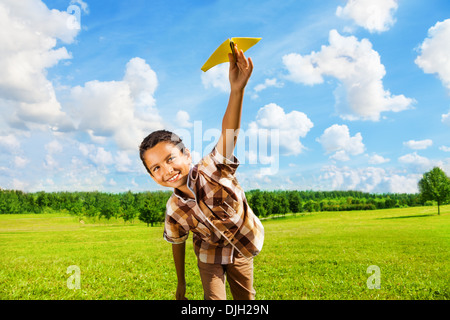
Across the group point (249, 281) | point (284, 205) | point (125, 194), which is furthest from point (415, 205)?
point (249, 281)

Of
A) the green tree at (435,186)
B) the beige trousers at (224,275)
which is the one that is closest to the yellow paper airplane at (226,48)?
the beige trousers at (224,275)

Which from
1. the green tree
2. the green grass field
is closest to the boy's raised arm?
the green grass field

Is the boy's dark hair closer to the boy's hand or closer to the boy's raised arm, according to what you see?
the boy's raised arm

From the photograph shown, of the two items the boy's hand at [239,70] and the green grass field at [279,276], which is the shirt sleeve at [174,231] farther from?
the green grass field at [279,276]

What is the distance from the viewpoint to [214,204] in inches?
101

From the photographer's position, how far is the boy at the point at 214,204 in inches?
91.7

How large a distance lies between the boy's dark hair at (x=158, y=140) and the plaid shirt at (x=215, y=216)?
0.25 metres

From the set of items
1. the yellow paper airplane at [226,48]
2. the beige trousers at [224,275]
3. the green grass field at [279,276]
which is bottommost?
the green grass field at [279,276]

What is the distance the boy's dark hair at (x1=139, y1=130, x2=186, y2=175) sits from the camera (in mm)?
2615

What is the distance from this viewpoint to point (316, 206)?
50938 millimetres

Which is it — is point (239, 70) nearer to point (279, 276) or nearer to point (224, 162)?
point (224, 162)

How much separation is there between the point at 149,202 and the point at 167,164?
1288 inches

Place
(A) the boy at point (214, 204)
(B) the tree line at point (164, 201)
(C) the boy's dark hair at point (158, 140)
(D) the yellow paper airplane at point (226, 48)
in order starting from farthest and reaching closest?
(B) the tree line at point (164, 201) < (C) the boy's dark hair at point (158, 140) < (A) the boy at point (214, 204) < (D) the yellow paper airplane at point (226, 48)
